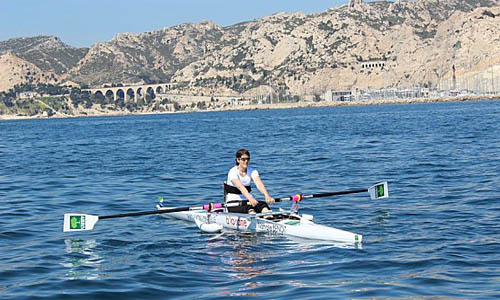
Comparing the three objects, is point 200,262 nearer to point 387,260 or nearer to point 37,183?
point 387,260

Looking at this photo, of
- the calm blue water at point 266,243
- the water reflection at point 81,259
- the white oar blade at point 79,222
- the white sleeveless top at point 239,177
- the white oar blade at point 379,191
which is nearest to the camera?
the calm blue water at point 266,243

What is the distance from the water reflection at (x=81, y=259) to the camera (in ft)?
48.7

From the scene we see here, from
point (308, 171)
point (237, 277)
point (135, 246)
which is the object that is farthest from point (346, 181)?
point (237, 277)

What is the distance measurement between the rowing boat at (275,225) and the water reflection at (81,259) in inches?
→ 127

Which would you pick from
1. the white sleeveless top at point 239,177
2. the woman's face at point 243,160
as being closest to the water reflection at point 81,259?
the white sleeveless top at point 239,177

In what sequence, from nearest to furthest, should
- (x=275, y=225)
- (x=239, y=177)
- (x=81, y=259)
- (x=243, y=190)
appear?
(x=81, y=259) < (x=275, y=225) < (x=243, y=190) < (x=239, y=177)

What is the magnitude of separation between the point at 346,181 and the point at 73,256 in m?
15.7

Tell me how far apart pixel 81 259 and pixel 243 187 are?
480 cm

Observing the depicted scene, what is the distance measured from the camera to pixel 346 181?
98.4ft

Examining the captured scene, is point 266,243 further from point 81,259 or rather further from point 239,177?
point 81,259

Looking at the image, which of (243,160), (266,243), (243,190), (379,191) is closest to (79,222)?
(243,190)

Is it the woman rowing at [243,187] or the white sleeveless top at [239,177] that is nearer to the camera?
the woman rowing at [243,187]

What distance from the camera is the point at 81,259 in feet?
53.4

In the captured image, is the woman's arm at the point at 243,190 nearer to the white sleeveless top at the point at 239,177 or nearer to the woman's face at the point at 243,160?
the white sleeveless top at the point at 239,177
